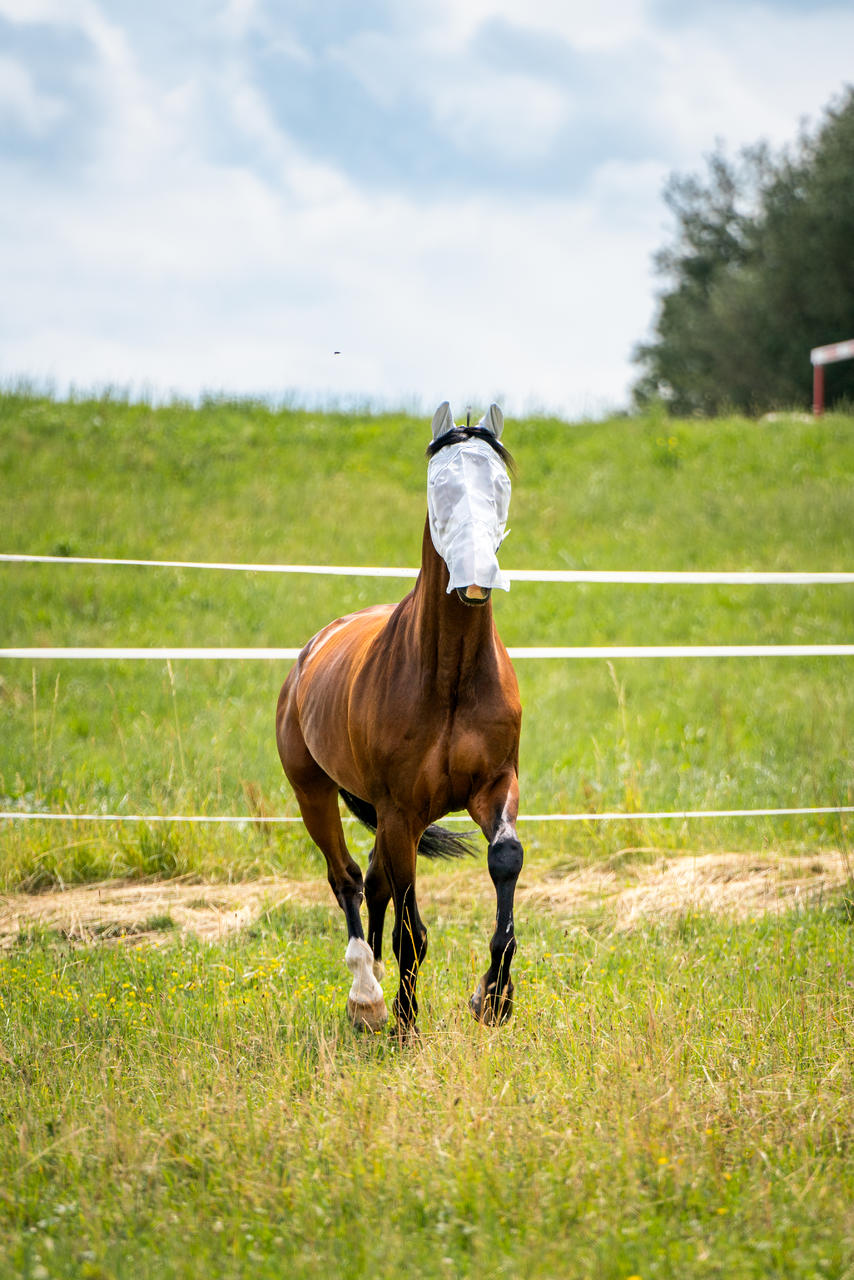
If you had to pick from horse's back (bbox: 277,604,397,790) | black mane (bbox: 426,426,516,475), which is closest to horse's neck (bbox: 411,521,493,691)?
black mane (bbox: 426,426,516,475)

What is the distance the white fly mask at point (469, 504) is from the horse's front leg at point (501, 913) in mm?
770

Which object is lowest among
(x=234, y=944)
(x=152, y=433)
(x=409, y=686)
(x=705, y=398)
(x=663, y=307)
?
(x=234, y=944)

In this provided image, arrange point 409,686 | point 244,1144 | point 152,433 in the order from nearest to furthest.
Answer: point 244,1144 < point 409,686 < point 152,433

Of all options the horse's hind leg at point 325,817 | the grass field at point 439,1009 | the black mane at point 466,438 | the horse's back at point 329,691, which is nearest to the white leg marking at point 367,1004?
the grass field at point 439,1009

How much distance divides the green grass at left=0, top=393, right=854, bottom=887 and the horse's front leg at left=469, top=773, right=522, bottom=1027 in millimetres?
3128

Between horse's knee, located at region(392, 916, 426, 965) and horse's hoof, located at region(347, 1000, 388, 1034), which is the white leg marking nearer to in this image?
horse's hoof, located at region(347, 1000, 388, 1034)

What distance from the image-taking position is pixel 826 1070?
3.17 meters

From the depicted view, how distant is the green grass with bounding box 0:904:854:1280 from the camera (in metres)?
2.30

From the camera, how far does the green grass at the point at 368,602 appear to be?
7074 mm

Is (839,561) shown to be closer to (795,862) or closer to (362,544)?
(362,544)

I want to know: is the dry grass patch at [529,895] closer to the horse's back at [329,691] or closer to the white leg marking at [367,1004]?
the horse's back at [329,691]

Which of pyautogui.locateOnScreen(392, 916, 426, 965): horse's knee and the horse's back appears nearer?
pyautogui.locateOnScreen(392, 916, 426, 965): horse's knee

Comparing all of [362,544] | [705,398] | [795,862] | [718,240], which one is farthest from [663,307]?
[795,862]

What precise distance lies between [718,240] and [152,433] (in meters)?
27.0
